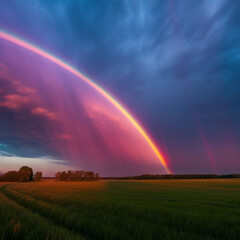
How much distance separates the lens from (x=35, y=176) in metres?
128

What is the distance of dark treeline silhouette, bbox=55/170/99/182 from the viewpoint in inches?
6033

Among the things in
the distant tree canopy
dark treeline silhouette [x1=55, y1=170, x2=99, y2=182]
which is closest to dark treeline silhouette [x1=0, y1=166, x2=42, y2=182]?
the distant tree canopy

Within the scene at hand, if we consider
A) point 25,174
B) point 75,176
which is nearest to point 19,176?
point 25,174

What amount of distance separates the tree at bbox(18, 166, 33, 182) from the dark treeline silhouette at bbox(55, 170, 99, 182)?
34653mm

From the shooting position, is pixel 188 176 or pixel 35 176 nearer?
pixel 35 176

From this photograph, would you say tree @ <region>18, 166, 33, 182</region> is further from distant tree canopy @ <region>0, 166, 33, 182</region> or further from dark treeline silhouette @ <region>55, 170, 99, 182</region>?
dark treeline silhouette @ <region>55, 170, 99, 182</region>

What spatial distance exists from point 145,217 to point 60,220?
4.37 metres

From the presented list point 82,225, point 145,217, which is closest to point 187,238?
point 145,217

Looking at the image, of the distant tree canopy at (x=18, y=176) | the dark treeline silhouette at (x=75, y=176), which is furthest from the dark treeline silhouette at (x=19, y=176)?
the dark treeline silhouette at (x=75, y=176)

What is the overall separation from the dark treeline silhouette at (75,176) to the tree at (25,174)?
34.7m

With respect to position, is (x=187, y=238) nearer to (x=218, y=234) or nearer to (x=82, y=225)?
(x=218, y=234)

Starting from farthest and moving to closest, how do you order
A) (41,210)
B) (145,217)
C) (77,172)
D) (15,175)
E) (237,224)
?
1. (77,172)
2. (15,175)
3. (41,210)
4. (145,217)
5. (237,224)

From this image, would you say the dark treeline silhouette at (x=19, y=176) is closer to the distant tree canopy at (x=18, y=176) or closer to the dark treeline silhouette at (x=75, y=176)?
the distant tree canopy at (x=18, y=176)

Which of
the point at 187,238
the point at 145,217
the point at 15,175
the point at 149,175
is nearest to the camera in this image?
the point at 187,238
